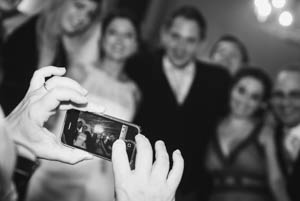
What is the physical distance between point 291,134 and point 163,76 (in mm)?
556

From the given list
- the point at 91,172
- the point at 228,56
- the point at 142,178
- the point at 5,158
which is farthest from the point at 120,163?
the point at 228,56

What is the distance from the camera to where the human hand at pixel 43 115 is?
455 millimetres

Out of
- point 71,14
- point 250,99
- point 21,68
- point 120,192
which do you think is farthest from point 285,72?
point 120,192

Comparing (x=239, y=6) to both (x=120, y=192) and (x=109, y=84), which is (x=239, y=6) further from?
(x=120, y=192)

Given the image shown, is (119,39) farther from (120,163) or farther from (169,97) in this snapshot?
(120,163)

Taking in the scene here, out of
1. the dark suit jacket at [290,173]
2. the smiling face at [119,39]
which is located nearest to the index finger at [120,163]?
the smiling face at [119,39]

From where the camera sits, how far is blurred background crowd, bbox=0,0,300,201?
1.13 meters

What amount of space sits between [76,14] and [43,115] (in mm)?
898

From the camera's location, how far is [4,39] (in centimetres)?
112

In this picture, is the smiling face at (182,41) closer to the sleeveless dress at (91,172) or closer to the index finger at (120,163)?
the sleeveless dress at (91,172)

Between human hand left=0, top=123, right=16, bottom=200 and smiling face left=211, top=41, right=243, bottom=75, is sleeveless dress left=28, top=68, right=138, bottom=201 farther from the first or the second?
human hand left=0, top=123, right=16, bottom=200

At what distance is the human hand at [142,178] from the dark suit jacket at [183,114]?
717 millimetres

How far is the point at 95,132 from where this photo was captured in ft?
1.77

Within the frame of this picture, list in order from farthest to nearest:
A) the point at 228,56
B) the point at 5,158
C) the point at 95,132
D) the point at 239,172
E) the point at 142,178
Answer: the point at 228,56, the point at 239,172, the point at 95,132, the point at 142,178, the point at 5,158
